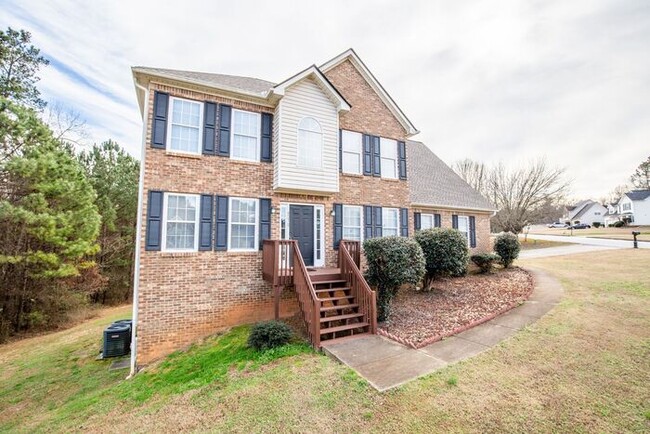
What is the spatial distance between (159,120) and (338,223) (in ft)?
21.8

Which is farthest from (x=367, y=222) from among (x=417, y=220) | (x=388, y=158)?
(x=417, y=220)

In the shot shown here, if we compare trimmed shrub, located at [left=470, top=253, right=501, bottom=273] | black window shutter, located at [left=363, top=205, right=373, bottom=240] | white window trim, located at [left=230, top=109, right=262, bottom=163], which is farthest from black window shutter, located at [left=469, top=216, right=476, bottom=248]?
white window trim, located at [left=230, top=109, right=262, bottom=163]

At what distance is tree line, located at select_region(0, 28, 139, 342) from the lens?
12.3 metres

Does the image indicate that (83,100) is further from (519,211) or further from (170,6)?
(519,211)

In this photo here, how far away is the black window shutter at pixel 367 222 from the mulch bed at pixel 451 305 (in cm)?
254

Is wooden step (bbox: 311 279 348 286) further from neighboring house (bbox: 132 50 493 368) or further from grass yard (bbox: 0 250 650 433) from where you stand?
grass yard (bbox: 0 250 650 433)

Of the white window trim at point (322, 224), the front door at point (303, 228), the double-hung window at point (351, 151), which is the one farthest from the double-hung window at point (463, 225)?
the front door at point (303, 228)

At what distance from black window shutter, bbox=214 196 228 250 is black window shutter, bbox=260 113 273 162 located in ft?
6.45

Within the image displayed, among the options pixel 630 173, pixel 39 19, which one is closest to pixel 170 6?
pixel 39 19

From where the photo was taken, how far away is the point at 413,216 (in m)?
13.1

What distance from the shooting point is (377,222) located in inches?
451

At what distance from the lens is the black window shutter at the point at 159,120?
8117 millimetres

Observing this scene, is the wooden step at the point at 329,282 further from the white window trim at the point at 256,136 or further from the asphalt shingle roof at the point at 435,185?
the asphalt shingle roof at the point at 435,185

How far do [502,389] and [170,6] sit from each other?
14226 mm
